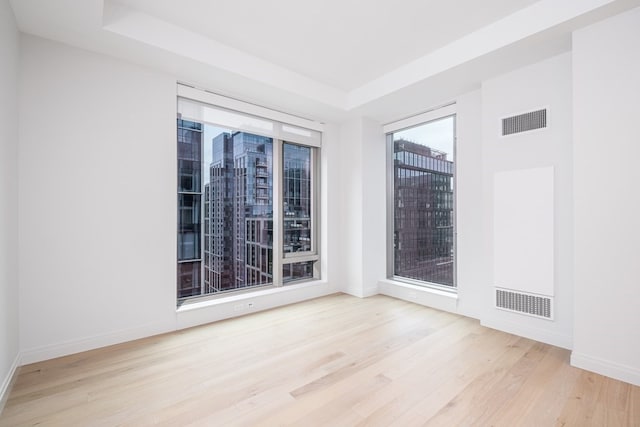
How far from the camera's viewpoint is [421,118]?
13.8ft

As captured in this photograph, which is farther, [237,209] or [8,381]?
[237,209]

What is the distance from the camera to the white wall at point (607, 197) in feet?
7.14

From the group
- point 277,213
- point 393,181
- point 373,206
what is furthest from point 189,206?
point 393,181

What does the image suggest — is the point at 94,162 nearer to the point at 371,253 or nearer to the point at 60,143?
the point at 60,143

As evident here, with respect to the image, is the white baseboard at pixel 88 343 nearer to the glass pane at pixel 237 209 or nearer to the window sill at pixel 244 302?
the window sill at pixel 244 302

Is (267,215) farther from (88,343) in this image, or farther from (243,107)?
(88,343)

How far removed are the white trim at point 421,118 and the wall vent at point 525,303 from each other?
7.58 feet

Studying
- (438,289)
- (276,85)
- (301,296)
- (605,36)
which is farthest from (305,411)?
(605,36)

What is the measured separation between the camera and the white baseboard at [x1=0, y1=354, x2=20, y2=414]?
1.92m

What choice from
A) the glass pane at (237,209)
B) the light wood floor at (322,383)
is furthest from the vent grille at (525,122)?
the glass pane at (237,209)

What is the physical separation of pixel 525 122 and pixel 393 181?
2072 mm

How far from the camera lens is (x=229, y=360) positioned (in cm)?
251

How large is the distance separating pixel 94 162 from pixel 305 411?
281 cm

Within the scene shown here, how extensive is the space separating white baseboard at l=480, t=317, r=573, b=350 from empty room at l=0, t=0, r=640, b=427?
2 centimetres
